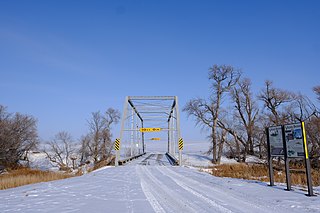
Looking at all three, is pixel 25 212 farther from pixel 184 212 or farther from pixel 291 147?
pixel 291 147

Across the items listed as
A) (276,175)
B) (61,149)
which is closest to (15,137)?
(61,149)

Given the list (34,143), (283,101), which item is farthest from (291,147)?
(34,143)

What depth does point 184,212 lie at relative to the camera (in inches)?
156

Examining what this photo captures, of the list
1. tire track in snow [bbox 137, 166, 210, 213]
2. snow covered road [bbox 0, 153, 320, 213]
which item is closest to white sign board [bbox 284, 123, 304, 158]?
snow covered road [bbox 0, 153, 320, 213]

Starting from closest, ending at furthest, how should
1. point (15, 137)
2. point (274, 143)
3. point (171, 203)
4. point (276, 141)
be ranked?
point (171, 203) < point (276, 141) < point (274, 143) < point (15, 137)

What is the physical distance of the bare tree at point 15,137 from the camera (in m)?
26.8

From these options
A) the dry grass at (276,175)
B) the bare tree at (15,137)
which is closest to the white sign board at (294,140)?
the dry grass at (276,175)

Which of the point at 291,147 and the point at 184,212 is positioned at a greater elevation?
the point at 291,147

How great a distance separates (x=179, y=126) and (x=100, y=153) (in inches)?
908

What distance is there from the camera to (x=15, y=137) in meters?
29.4

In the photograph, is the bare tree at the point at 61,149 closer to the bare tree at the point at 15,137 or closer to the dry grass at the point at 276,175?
the bare tree at the point at 15,137

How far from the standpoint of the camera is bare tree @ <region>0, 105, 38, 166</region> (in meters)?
26.8

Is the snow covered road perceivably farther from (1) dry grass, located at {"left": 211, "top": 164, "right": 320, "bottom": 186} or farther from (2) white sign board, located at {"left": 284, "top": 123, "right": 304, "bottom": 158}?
(1) dry grass, located at {"left": 211, "top": 164, "right": 320, "bottom": 186}

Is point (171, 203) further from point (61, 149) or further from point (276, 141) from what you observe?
point (61, 149)
